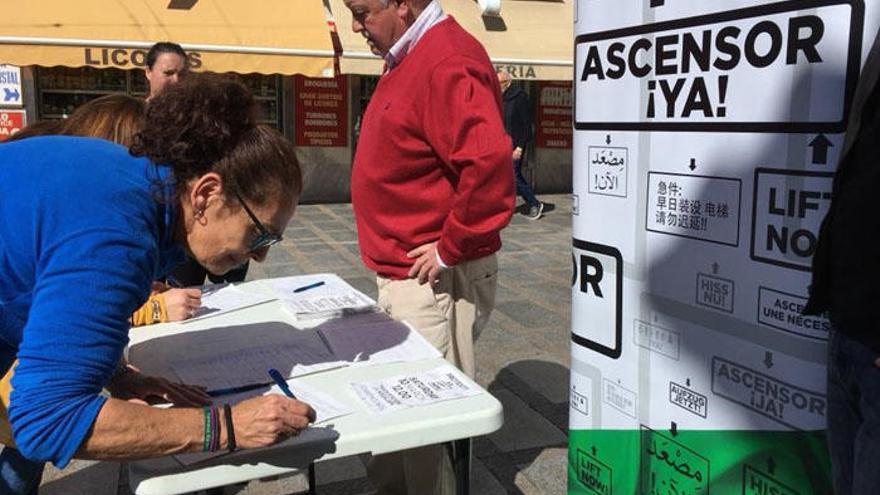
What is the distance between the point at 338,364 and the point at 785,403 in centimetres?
96

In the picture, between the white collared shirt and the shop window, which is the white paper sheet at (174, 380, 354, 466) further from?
the shop window

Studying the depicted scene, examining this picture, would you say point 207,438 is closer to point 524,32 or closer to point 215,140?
point 215,140

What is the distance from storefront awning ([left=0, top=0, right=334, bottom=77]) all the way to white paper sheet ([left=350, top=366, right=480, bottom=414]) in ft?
23.0

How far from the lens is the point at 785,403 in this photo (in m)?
1.47

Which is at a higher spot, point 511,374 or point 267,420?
point 267,420

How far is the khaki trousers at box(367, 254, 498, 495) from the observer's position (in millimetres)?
2330

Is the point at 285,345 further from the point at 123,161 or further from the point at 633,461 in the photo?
the point at 633,461

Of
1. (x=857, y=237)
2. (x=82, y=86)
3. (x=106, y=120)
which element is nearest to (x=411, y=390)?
(x=857, y=237)

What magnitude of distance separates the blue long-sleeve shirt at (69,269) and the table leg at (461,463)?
0.74m

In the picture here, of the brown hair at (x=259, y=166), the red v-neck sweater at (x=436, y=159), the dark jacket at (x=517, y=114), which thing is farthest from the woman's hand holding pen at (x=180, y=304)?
the dark jacket at (x=517, y=114)

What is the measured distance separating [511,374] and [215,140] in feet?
9.25

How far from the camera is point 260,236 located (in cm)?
152

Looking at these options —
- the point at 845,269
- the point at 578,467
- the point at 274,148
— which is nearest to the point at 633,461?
the point at 578,467

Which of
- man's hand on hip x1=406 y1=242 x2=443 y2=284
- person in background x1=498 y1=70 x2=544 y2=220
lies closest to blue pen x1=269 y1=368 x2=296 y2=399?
man's hand on hip x1=406 y1=242 x2=443 y2=284
